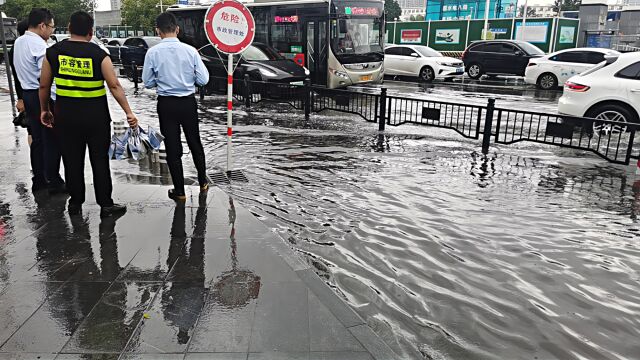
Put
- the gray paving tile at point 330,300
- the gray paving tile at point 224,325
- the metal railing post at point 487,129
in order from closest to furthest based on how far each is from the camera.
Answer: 1. the gray paving tile at point 224,325
2. the gray paving tile at point 330,300
3. the metal railing post at point 487,129

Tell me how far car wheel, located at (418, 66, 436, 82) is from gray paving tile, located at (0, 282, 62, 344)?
69.5 ft

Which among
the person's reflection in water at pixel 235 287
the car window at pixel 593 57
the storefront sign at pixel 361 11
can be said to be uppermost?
the storefront sign at pixel 361 11

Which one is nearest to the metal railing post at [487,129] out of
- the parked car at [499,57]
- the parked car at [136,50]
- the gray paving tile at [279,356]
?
the gray paving tile at [279,356]

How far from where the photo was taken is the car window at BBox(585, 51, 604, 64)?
17.9 m

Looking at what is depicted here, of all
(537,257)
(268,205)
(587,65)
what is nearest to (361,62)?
(587,65)

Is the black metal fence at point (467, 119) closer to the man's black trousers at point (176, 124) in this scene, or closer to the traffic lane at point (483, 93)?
the traffic lane at point (483, 93)

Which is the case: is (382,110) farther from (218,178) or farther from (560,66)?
(560,66)

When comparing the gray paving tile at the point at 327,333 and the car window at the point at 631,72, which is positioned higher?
the car window at the point at 631,72

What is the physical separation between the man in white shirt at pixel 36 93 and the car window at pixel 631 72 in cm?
977

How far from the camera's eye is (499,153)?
29.6 ft

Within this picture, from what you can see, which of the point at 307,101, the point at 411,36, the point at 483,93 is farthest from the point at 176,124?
the point at 411,36

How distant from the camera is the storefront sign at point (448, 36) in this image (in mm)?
34656

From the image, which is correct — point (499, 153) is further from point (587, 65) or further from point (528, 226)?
point (587, 65)

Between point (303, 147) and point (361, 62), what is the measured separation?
355 inches
